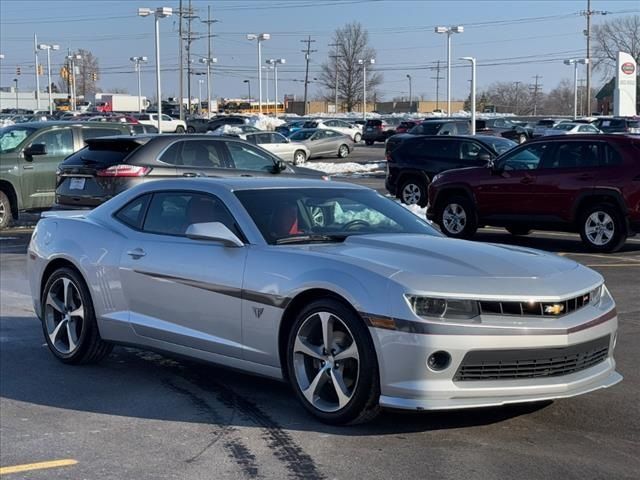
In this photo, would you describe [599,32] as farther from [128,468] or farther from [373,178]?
[128,468]

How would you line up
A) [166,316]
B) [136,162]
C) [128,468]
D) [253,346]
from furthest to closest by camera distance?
1. [136,162]
2. [166,316]
3. [253,346]
4. [128,468]

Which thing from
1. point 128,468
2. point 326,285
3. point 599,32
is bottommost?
point 128,468

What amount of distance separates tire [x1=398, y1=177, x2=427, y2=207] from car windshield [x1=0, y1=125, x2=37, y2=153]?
7877mm

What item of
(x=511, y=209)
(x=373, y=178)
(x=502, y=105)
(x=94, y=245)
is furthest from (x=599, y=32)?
(x=94, y=245)

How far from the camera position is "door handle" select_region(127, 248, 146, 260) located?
6512 mm

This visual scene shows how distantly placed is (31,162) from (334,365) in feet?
40.5

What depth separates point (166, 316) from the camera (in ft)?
20.7

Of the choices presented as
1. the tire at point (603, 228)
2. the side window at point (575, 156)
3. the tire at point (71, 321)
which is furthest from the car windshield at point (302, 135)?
the tire at point (71, 321)

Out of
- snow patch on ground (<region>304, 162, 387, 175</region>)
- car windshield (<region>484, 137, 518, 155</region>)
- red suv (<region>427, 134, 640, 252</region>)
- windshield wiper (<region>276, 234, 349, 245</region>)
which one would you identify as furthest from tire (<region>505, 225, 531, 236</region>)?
A: snow patch on ground (<region>304, 162, 387, 175</region>)

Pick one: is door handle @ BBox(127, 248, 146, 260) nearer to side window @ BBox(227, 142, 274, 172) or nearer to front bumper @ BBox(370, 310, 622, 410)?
front bumper @ BBox(370, 310, 622, 410)

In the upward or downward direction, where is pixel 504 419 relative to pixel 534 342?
downward

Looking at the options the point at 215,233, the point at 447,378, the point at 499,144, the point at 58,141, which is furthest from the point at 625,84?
the point at 447,378

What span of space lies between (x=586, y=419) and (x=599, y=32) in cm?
11090

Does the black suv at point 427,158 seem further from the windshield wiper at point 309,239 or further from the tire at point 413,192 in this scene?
the windshield wiper at point 309,239
